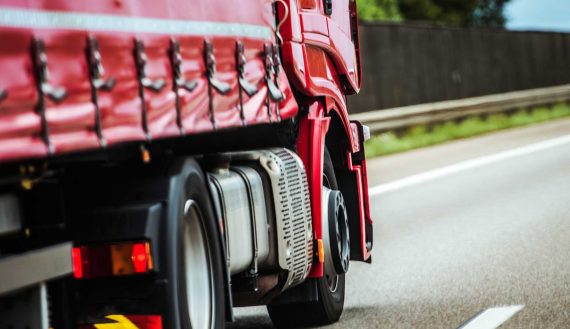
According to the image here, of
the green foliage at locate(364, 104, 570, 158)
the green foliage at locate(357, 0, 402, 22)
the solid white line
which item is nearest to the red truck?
the solid white line

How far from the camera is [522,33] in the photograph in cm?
3262

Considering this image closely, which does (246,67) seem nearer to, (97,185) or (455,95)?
(97,185)

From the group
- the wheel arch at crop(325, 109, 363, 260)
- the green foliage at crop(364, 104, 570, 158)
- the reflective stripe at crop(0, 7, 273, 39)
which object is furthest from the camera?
the green foliage at crop(364, 104, 570, 158)

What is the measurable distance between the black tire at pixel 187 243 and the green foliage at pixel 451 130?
1540cm

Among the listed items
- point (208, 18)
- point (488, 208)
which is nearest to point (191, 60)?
point (208, 18)

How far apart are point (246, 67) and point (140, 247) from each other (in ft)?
6.56

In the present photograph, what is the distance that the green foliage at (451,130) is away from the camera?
22.6 meters

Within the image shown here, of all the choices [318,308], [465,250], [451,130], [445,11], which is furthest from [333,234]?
[445,11]

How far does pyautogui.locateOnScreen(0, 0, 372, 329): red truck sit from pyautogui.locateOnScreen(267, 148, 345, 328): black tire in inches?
0.6

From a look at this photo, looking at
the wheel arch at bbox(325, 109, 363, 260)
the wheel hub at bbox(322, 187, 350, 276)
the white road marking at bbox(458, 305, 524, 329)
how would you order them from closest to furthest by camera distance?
the white road marking at bbox(458, 305, 524, 329), the wheel hub at bbox(322, 187, 350, 276), the wheel arch at bbox(325, 109, 363, 260)

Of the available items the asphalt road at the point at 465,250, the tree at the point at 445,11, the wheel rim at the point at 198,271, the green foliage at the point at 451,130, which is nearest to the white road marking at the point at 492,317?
the asphalt road at the point at 465,250

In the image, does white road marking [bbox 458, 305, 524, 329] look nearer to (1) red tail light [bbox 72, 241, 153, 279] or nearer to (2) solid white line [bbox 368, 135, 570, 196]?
(1) red tail light [bbox 72, 241, 153, 279]

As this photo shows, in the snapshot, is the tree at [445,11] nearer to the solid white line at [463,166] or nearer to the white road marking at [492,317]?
the solid white line at [463,166]

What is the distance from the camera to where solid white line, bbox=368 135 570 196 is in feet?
56.3
